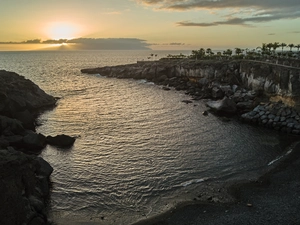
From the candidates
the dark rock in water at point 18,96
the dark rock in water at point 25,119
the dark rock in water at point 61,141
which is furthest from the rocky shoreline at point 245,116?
the dark rock in water at point 18,96

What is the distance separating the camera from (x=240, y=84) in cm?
9544

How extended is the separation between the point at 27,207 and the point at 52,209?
4.46m

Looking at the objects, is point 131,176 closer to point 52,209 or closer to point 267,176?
point 52,209

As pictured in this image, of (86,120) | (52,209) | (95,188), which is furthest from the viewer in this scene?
(86,120)

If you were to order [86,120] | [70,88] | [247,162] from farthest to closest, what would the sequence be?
1. [70,88]
2. [86,120]
3. [247,162]

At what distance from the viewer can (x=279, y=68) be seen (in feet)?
241

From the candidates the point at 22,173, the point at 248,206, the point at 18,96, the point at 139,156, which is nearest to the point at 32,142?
the point at 139,156

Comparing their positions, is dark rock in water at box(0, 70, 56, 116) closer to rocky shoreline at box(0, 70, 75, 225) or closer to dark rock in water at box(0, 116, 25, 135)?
rocky shoreline at box(0, 70, 75, 225)

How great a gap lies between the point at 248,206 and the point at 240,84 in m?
73.5

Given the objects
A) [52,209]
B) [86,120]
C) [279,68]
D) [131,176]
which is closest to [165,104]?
[86,120]

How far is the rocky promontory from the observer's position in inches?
2384

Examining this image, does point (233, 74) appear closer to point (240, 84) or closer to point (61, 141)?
point (240, 84)

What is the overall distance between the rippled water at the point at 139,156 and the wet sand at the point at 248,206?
100.0 inches

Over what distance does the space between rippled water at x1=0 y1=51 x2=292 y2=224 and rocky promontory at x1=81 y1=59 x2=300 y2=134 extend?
223 inches
